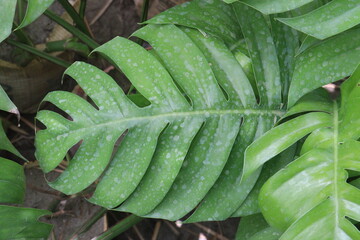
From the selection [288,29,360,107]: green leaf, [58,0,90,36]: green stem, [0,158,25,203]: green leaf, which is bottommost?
[0,158,25,203]: green leaf

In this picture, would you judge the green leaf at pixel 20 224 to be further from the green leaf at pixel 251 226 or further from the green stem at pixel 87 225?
the green leaf at pixel 251 226

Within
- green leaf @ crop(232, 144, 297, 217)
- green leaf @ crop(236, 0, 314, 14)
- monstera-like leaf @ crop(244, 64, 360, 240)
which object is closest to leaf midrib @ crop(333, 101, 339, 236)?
monstera-like leaf @ crop(244, 64, 360, 240)

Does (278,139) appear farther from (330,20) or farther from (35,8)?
(35,8)

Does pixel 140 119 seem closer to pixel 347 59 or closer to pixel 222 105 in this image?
pixel 222 105

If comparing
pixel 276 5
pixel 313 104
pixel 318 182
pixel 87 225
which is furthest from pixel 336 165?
pixel 87 225

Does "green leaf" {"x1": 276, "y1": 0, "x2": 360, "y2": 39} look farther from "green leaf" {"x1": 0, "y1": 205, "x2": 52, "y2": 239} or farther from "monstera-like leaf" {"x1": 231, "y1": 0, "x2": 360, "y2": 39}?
"green leaf" {"x1": 0, "y1": 205, "x2": 52, "y2": 239}

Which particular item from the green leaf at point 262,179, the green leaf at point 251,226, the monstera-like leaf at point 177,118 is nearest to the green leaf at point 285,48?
the monstera-like leaf at point 177,118
